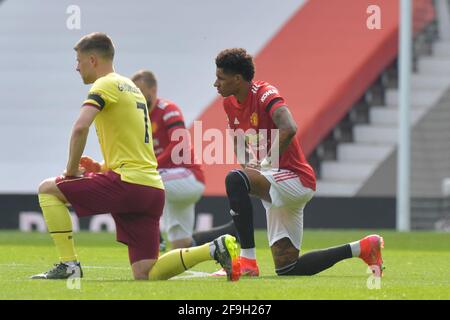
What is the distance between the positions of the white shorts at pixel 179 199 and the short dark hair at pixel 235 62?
3931 mm

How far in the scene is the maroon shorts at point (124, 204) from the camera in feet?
25.9

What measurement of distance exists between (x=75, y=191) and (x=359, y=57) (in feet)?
46.8

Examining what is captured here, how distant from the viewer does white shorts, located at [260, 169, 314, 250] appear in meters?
8.71

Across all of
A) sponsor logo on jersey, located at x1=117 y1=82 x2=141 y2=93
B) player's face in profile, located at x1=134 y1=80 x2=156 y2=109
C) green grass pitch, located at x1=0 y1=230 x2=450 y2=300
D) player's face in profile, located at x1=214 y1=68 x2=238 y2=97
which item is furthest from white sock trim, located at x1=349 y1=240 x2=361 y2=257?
player's face in profile, located at x1=134 y1=80 x2=156 y2=109

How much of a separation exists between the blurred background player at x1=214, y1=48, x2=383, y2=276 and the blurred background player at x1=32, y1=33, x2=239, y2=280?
0.82 meters

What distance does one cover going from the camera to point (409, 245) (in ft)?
48.7

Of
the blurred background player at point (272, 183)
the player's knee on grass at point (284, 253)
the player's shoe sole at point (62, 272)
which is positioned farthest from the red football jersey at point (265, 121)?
the player's shoe sole at point (62, 272)

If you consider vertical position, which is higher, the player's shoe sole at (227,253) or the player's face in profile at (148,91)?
the player's face in profile at (148,91)

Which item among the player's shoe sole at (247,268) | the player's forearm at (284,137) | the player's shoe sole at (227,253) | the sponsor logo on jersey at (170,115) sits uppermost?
the sponsor logo on jersey at (170,115)

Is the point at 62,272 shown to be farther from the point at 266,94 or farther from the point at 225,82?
the point at 266,94

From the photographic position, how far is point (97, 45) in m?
8.13

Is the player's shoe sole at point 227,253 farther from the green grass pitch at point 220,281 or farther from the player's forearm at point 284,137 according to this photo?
the player's forearm at point 284,137

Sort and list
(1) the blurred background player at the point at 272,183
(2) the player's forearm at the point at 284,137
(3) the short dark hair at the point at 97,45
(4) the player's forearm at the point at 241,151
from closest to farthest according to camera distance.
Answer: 1. (3) the short dark hair at the point at 97,45
2. (2) the player's forearm at the point at 284,137
3. (1) the blurred background player at the point at 272,183
4. (4) the player's forearm at the point at 241,151
